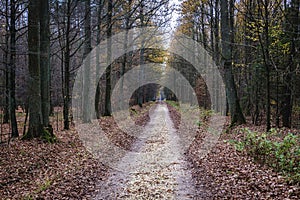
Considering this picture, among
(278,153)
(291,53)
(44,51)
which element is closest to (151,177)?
(278,153)

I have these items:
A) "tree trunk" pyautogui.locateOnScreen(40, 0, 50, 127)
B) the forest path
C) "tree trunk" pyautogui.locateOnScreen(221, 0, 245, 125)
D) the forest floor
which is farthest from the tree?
"tree trunk" pyautogui.locateOnScreen(221, 0, 245, 125)

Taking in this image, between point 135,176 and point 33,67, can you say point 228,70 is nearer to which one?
point 135,176

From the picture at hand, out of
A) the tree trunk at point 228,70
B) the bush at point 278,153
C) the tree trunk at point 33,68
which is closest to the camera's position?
the bush at point 278,153

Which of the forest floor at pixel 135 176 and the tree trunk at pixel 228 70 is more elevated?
the tree trunk at pixel 228 70

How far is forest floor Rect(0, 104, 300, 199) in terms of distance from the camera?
6.58 meters

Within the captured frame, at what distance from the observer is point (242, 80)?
877 inches

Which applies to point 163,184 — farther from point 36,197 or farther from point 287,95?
point 287,95

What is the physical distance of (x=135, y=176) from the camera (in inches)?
332

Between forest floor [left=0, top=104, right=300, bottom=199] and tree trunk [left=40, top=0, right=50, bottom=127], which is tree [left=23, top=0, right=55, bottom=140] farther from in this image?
tree trunk [left=40, top=0, right=50, bottom=127]

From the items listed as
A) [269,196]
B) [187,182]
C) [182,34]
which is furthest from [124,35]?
[269,196]

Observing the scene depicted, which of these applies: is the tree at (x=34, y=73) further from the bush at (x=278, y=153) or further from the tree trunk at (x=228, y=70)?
the tree trunk at (x=228, y=70)

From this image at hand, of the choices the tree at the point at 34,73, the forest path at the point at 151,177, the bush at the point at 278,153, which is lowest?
the forest path at the point at 151,177

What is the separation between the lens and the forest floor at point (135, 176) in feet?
21.6

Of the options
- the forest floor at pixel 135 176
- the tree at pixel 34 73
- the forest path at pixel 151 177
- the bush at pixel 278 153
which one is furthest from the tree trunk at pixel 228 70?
the tree at pixel 34 73
